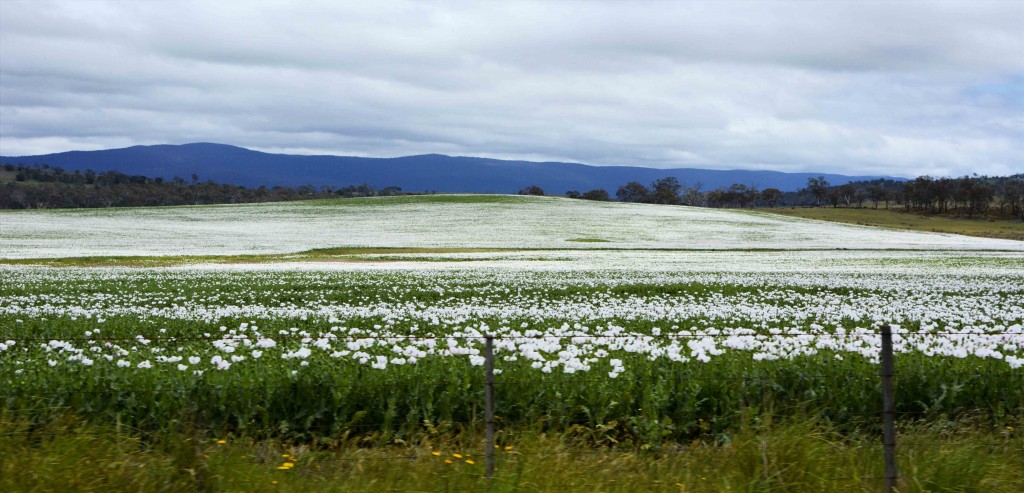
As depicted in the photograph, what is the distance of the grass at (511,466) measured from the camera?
6094 millimetres

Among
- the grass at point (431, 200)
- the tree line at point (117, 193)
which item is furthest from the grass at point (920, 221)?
the tree line at point (117, 193)

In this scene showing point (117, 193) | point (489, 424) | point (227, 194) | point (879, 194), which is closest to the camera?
point (489, 424)

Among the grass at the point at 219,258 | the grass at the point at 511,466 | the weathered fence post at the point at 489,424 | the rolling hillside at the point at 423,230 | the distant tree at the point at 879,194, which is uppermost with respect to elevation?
the distant tree at the point at 879,194

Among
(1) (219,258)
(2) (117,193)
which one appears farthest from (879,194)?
(1) (219,258)

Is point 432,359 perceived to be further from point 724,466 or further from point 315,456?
point 724,466

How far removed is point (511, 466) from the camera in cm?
651

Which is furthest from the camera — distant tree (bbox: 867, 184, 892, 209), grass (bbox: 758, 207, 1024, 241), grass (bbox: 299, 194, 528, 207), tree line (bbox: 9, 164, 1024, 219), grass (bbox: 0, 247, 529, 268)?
distant tree (bbox: 867, 184, 892, 209)

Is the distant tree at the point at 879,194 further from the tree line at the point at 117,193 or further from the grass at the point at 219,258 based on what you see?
the grass at the point at 219,258

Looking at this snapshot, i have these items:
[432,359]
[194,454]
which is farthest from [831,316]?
[194,454]

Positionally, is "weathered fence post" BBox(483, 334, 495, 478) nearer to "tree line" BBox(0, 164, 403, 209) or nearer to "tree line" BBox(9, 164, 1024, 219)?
"tree line" BBox(9, 164, 1024, 219)

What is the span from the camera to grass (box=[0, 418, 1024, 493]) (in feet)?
20.0

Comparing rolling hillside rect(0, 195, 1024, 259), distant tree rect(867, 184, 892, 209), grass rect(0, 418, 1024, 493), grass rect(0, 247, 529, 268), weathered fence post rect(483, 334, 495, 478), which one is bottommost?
grass rect(0, 247, 529, 268)

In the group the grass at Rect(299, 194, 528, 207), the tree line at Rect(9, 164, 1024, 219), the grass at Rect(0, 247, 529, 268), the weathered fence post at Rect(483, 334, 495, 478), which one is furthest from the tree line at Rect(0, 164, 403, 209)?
the weathered fence post at Rect(483, 334, 495, 478)

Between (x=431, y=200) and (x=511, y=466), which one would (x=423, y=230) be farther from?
(x=511, y=466)
